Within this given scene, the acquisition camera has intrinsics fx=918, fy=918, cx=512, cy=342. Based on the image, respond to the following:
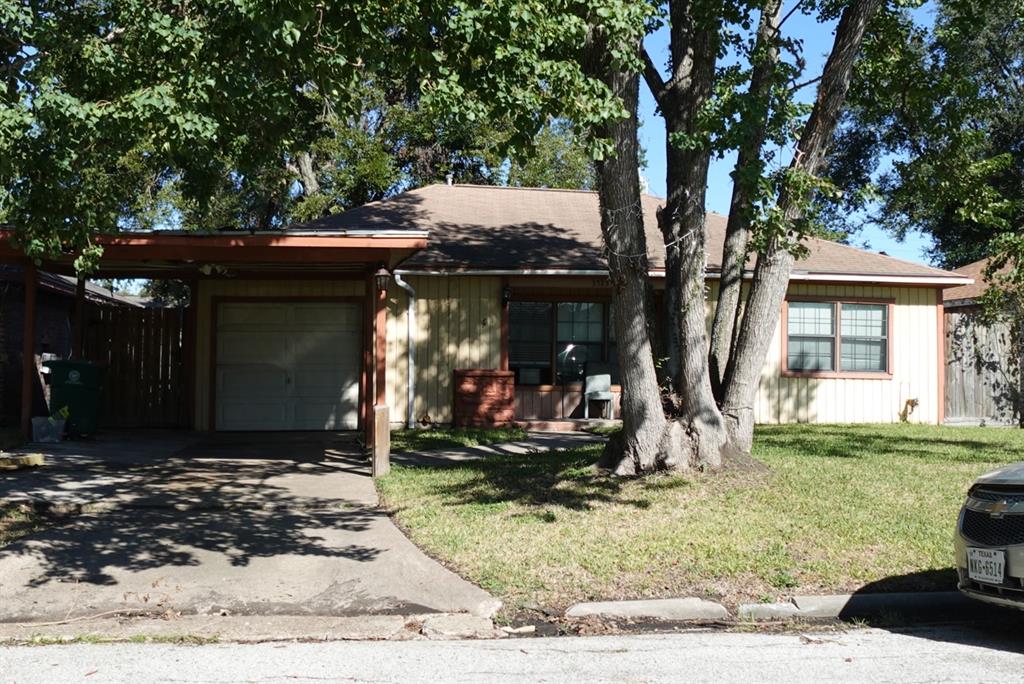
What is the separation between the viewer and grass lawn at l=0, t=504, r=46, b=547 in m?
8.12

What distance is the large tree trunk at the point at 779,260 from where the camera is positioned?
9.48 meters

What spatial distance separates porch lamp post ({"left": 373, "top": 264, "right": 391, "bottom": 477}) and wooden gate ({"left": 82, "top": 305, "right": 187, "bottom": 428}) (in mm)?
6203

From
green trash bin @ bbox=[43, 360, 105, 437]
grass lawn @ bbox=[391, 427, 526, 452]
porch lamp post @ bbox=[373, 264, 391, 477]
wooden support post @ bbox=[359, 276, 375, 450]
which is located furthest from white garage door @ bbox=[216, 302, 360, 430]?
porch lamp post @ bbox=[373, 264, 391, 477]

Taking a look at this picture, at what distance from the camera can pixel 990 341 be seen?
19.1 m

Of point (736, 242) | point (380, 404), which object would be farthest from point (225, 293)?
point (736, 242)

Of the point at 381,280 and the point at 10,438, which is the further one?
the point at 10,438

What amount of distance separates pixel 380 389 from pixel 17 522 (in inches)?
170

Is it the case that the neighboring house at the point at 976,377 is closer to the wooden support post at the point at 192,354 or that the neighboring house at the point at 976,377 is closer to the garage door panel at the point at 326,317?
the garage door panel at the point at 326,317

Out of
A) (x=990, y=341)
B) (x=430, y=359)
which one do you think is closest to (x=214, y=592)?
(x=430, y=359)

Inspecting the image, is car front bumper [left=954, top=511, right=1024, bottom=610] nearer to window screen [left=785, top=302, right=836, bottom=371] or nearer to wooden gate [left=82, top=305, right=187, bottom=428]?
window screen [left=785, top=302, right=836, bottom=371]

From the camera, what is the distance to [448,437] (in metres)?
14.4

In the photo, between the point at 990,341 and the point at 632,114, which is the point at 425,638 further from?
the point at 990,341

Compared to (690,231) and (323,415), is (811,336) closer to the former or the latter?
(690,231)

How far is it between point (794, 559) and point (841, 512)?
1.35 m
